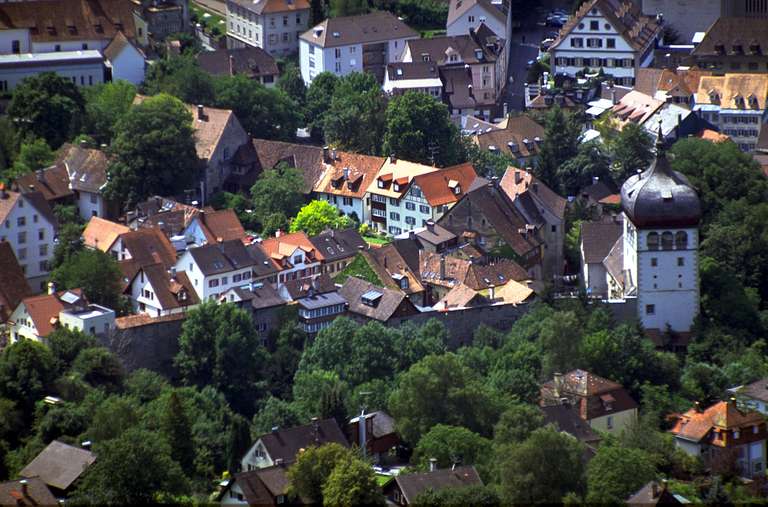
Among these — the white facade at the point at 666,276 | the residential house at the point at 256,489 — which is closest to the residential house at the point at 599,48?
the white facade at the point at 666,276

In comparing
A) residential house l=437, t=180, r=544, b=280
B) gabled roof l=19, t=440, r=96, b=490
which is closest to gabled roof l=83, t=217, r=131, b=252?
residential house l=437, t=180, r=544, b=280

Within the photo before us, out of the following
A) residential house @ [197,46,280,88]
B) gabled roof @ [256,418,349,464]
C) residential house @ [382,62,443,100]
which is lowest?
gabled roof @ [256,418,349,464]

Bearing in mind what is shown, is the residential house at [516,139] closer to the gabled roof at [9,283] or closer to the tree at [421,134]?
the tree at [421,134]

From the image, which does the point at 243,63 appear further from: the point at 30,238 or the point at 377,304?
the point at 377,304

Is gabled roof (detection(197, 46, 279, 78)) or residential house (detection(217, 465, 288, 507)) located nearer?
residential house (detection(217, 465, 288, 507))

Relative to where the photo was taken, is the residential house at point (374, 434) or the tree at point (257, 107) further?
the tree at point (257, 107)

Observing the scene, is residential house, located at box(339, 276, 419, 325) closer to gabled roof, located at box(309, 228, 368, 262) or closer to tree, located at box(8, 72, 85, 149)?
gabled roof, located at box(309, 228, 368, 262)
